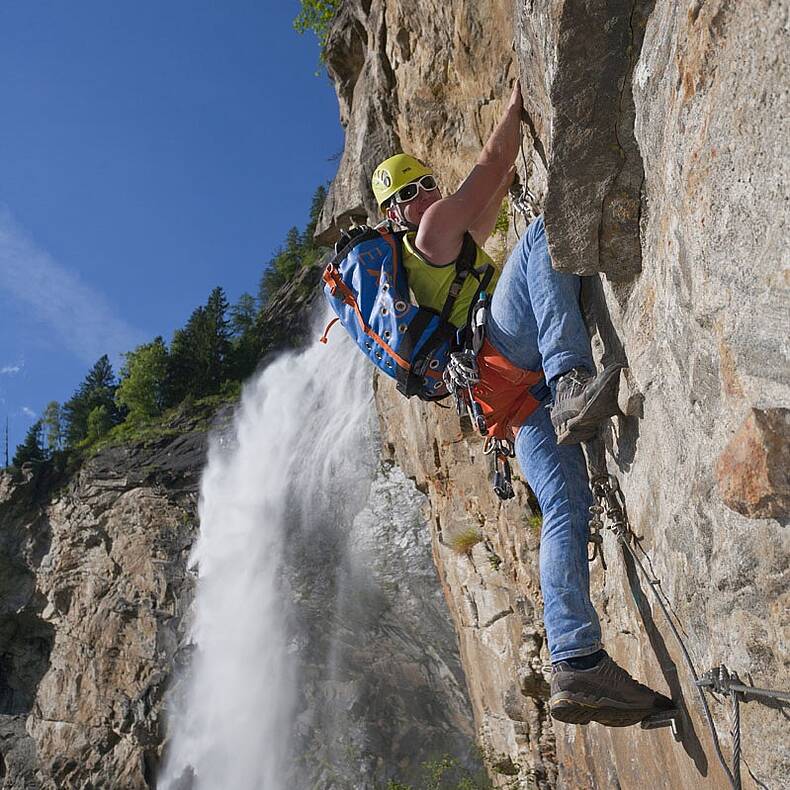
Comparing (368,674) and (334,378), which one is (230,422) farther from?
(368,674)

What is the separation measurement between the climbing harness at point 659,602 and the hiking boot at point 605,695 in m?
0.10

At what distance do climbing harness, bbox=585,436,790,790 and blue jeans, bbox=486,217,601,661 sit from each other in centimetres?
10

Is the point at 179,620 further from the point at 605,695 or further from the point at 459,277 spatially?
the point at 605,695

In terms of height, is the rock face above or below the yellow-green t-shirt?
below

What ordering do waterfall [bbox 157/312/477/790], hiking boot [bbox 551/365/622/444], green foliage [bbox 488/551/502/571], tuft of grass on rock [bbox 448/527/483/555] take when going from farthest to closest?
waterfall [bbox 157/312/477/790] < tuft of grass on rock [bbox 448/527/483/555] < green foliage [bbox 488/551/502/571] < hiking boot [bbox 551/365/622/444]

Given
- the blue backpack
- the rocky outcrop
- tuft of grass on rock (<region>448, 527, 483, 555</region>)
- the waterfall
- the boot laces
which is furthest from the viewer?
the rocky outcrop

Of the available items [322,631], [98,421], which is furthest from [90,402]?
[322,631]

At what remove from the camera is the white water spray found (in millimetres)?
14117

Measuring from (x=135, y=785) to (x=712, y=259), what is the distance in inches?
660

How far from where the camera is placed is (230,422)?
25219 mm

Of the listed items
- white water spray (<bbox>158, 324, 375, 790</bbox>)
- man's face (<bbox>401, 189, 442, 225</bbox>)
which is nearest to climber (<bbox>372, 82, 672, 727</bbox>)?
man's face (<bbox>401, 189, 442, 225</bbox>)

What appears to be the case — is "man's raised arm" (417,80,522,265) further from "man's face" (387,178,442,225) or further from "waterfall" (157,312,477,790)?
"waterfall" (157,312,477,790)

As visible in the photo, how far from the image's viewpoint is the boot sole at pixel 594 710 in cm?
338

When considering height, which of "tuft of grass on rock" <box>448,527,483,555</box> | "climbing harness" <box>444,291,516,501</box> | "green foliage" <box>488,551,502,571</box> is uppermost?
"tuft of grass on rock" <box>448,527,483,555</box>
